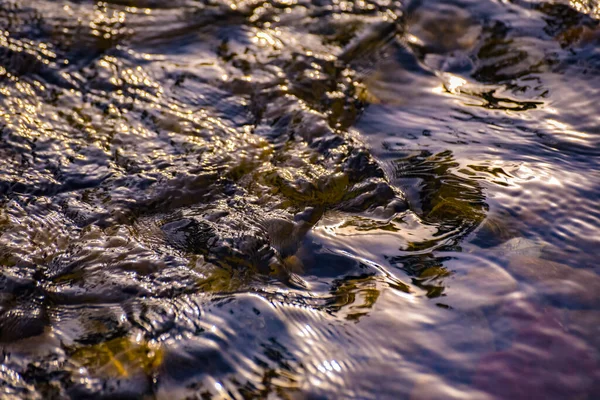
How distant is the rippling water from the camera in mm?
2273

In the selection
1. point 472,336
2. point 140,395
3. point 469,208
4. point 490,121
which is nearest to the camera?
point 140,395

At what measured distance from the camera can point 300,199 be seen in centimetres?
316

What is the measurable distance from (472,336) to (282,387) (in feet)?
2.64

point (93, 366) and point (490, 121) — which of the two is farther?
point (490, 121)

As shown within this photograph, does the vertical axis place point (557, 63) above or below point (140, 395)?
above

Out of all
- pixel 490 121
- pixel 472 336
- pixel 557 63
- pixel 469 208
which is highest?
pixel 557 63

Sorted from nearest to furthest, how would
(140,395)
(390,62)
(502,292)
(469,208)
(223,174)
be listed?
(140,395)
(502,292)
(469,208)
(223,174)
(390,62)

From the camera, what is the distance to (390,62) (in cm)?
440

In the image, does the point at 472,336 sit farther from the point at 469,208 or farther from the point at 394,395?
the point at 469,208

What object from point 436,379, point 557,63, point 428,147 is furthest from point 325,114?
point 436,379

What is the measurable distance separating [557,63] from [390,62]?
1.18m

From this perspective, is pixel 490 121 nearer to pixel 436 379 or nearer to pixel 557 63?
pixel 557 63

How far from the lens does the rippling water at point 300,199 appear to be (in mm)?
2273

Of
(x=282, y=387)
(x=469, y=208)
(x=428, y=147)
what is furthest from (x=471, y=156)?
(x=282, y=387)
